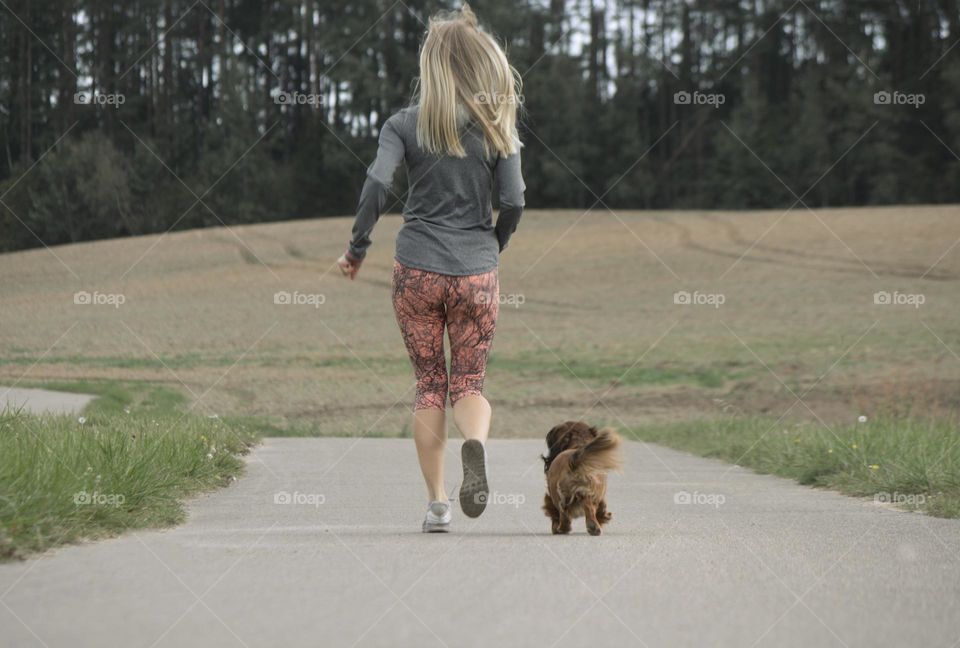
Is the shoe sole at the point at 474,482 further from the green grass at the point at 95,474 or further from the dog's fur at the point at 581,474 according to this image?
the green grass at the point at 95,474

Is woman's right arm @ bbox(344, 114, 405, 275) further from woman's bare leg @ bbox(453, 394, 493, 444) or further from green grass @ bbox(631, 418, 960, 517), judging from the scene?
green grass @ bbox(631, 418, 960, 517)

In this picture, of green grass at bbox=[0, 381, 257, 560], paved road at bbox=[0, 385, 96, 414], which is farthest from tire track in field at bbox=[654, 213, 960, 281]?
green grass at bbox=[0, 381, 257, 560]

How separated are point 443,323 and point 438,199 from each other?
1.65 ft

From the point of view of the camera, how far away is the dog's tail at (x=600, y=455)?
207 inches

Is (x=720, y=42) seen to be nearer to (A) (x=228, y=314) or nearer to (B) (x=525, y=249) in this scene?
(B) (x=525, y=249)

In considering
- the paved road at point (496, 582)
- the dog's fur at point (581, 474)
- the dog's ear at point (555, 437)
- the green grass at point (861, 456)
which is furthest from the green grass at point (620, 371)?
the dog's fur at point (581, 474)

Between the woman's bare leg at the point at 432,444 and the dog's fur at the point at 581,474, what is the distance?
1.44ft

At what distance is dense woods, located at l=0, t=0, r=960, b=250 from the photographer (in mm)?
38594

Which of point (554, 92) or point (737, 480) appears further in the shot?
point (554, 92)

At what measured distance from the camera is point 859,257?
96.6ft

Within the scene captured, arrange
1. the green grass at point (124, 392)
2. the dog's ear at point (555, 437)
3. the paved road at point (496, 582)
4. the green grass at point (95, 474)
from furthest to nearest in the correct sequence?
the green grass at point (124, 392), the dog's ear at point (555, 437), the green grass at point (95, 474), the paved road at point (496, 582)

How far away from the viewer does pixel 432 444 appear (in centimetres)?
542

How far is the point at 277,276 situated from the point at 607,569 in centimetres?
2533

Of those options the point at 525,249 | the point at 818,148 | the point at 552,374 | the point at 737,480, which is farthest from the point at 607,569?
the point at 818,148
